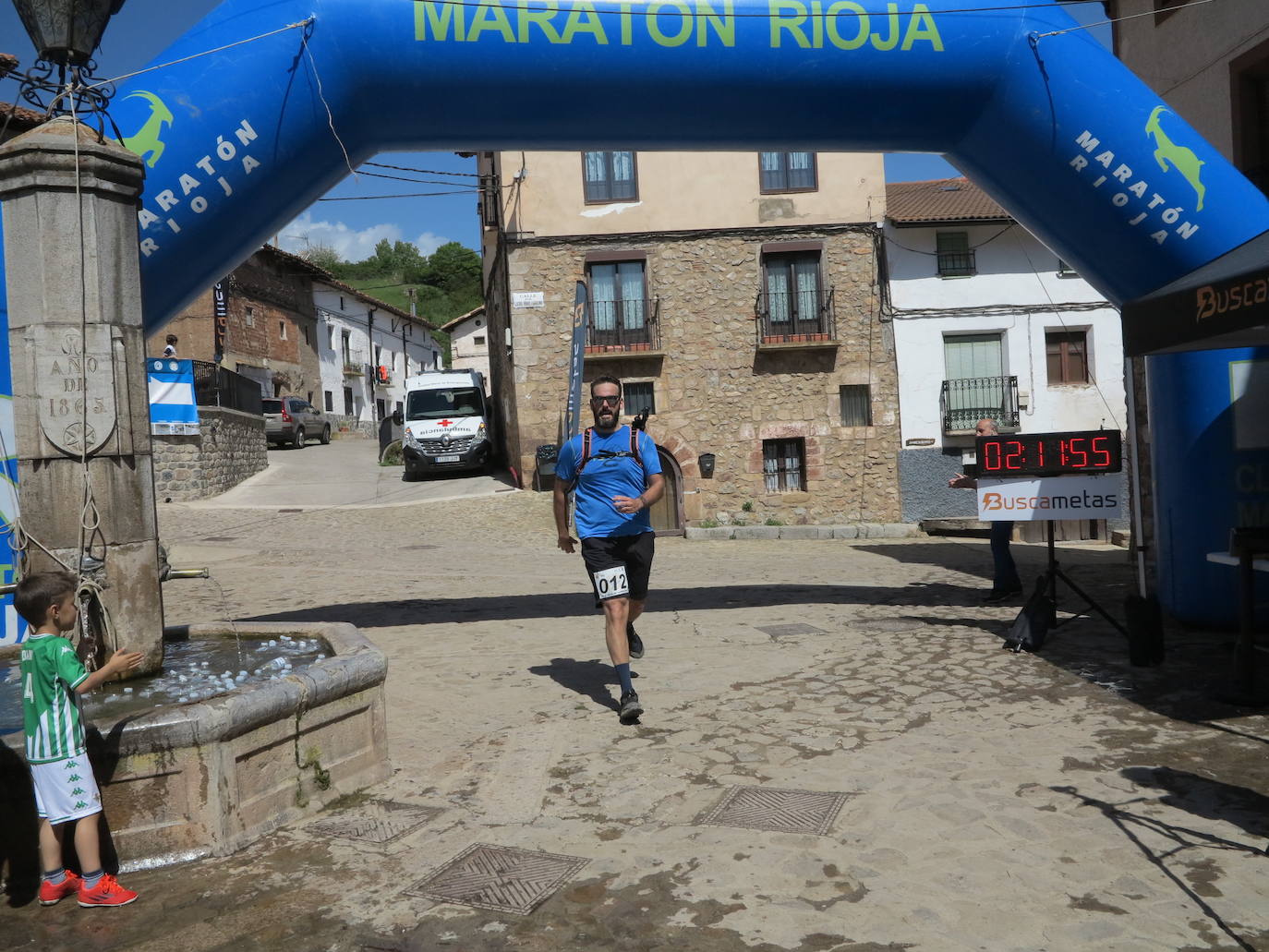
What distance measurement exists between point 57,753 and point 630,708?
9.14 feet

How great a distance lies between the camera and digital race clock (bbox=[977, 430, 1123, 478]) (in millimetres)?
7500

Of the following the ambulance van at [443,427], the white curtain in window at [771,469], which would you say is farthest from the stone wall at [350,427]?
the white curtain in window at [771,469]

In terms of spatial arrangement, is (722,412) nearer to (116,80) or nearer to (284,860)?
(116,80)

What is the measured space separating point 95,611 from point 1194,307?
5.88 metres

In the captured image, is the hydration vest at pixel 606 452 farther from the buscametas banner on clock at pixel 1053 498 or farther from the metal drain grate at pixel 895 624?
the metal drain grate at pixel 895 624

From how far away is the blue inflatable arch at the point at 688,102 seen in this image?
649cm

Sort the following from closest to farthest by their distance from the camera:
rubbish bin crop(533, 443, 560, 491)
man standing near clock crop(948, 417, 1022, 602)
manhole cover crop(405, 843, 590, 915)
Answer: manhole cover crop(405, 843, 590, 915)
man standing near clock crop(948, 417, 1022, 602)
rubbish bin crop(533, 443, 560, 491)

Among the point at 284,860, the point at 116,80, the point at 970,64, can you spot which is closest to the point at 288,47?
the point at 116,80

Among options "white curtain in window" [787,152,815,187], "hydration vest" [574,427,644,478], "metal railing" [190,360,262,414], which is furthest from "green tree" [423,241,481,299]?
"hydration vest" [574,427,644,478]

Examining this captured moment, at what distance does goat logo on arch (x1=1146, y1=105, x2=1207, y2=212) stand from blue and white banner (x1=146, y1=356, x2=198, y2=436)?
1539cm

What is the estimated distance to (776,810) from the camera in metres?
4.11

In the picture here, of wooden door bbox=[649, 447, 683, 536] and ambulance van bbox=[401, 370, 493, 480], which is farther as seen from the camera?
ambulance van bbox=[401, 370, 493, 480]

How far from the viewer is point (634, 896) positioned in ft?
11.0

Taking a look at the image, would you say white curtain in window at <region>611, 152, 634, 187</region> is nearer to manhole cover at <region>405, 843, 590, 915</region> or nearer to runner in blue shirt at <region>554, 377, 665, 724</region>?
runner in blue shirt at <region>554, 377, 665, 724</region>
